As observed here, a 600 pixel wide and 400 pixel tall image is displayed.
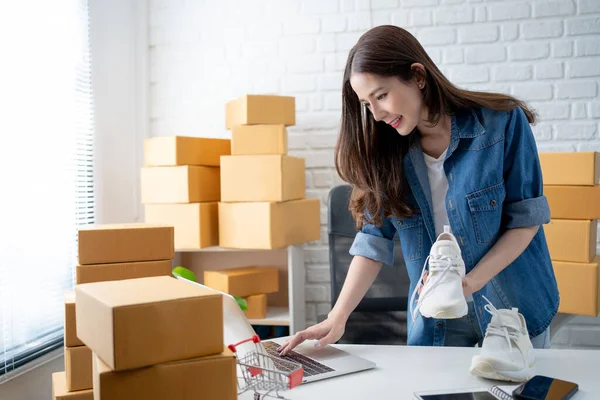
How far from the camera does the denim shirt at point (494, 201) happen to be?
4.64 feet

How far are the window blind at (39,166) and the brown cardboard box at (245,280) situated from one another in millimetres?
606

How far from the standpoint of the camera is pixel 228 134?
117 inches

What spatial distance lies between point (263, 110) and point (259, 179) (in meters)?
0.31

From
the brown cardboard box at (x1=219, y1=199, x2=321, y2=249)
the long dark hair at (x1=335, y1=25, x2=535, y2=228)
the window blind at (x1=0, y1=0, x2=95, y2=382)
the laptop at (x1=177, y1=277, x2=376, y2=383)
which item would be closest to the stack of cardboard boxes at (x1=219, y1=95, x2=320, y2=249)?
the brown cardboard box at (x1=219, y1=199, x2=321, y2=249)

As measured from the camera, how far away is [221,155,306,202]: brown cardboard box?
2414 millimetres

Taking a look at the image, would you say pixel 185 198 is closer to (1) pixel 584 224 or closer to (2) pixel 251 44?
(2) pixel 251 44

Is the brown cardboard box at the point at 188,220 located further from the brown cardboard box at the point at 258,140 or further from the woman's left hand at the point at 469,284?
the woman's left hand at the point at 469,284

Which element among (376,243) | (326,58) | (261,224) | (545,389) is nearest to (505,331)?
(545,389)

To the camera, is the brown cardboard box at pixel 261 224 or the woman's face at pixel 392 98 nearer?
the woman's face at pixel 392 98

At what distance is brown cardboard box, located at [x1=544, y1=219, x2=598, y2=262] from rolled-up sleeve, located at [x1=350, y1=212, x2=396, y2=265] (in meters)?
0.88

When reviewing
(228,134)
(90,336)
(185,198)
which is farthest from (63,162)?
(90,336)

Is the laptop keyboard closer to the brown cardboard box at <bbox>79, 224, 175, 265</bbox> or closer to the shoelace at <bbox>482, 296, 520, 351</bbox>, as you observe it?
the shoelace at <bbox>482, 296, 520, 351</bbox>

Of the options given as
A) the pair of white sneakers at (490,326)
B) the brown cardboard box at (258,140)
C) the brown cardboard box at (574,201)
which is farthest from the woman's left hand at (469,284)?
the brown cardboard box at (258,140)

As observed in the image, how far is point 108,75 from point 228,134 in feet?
2.12
